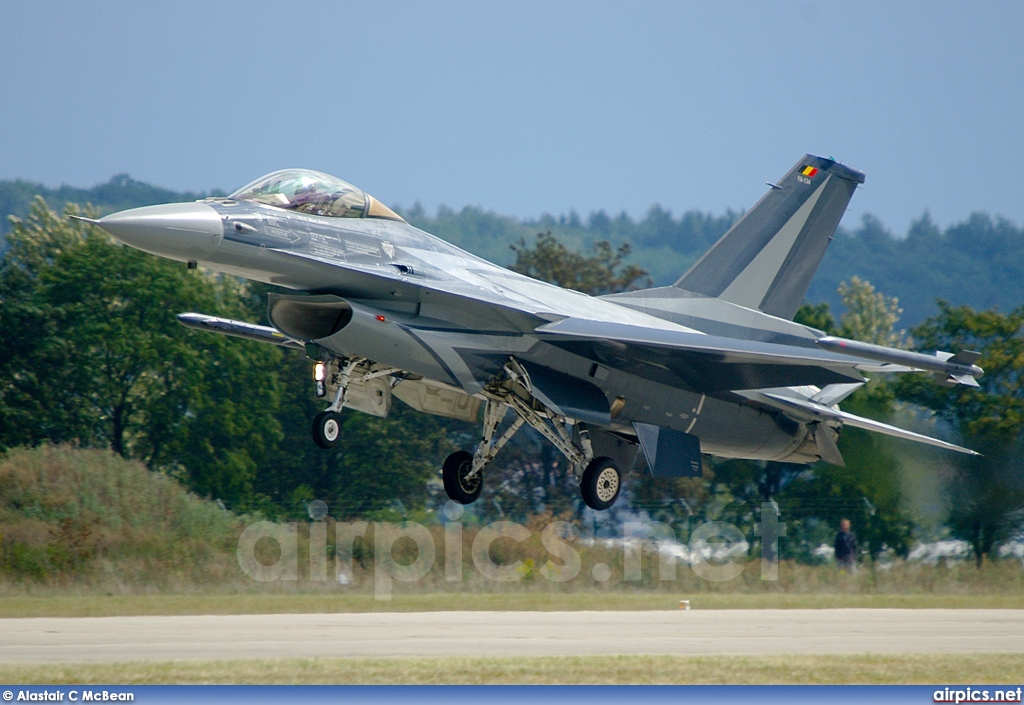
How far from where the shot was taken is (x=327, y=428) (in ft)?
47.3

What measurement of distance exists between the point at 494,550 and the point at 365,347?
37.2 ft

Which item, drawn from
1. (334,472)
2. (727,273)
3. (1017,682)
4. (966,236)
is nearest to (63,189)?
(334,472)

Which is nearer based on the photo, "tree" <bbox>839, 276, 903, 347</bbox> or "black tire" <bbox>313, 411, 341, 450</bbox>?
"black tire" <bbox>313, 411, 341, 450</bbox>

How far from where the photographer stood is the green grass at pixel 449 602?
747 inches

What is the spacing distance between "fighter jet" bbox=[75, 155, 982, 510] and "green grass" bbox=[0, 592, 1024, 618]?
3.65m

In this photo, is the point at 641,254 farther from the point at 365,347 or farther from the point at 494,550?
the point at 365,347

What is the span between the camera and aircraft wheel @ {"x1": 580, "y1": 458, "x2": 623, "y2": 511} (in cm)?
1609

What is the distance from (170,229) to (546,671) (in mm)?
6287

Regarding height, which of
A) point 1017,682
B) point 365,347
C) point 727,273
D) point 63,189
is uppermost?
point 63,189

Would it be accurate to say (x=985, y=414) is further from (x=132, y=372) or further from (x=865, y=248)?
(x=865, y=248)

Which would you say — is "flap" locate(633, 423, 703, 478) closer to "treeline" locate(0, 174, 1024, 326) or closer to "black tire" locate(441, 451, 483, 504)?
"black tire" locate(441, 451, 483, 504)

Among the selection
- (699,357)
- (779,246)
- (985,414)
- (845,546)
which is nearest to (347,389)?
(699,357)

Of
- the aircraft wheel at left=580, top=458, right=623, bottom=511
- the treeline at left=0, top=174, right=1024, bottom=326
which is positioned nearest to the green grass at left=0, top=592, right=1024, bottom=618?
the aircraft wheel at left=580, top=458, right=623, bottom=511

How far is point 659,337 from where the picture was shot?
15.3 metres
